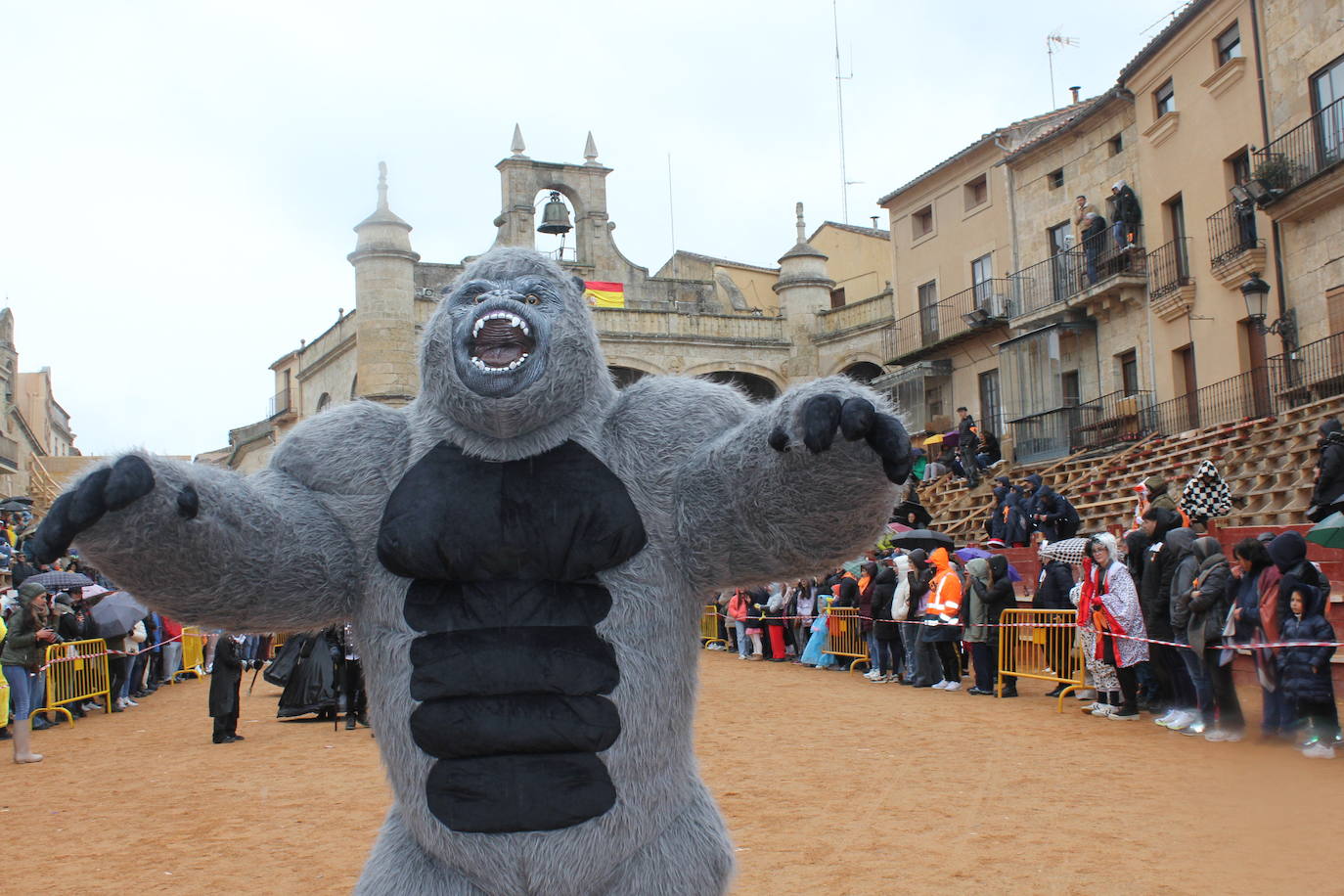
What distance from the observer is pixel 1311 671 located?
26.2 feet

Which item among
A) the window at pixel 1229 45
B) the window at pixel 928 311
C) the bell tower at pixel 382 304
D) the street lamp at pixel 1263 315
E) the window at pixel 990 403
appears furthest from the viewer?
the window at pixel 928 311

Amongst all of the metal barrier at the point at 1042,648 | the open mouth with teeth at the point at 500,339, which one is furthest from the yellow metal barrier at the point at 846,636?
the open mouth with teeth at the point at 500,339

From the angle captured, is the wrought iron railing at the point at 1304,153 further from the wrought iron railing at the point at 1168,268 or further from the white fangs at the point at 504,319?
the white fangs at the point at 504,319

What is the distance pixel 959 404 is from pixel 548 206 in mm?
13024

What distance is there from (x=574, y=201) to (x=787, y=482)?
116ft

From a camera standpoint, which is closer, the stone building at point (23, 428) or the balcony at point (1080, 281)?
the balcony at point (1080, 281)

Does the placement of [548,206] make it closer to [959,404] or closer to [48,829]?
[959,404]

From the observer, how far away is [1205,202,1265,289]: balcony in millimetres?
20203

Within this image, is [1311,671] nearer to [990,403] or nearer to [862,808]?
[862,808]

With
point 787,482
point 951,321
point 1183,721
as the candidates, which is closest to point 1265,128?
point 951,321

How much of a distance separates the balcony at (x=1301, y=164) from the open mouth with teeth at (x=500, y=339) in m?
17.9

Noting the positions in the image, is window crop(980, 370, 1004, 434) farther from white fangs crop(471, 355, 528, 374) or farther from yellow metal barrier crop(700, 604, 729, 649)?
white fangs crop(471, 355, 528, 374)

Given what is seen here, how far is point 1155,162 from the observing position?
24.2 meters

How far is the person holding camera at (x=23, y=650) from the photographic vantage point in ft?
34.3
